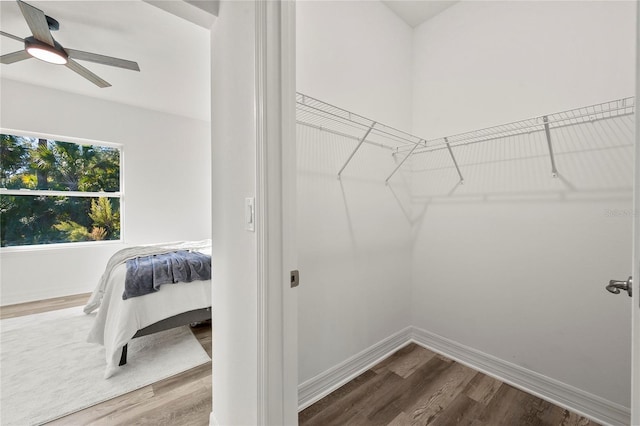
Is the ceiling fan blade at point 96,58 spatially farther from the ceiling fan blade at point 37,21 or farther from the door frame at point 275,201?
the door frame at point 275,201

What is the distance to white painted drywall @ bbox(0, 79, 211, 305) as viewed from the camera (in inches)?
130

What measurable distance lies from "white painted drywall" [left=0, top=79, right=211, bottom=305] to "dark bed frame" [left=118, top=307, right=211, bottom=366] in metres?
2.39

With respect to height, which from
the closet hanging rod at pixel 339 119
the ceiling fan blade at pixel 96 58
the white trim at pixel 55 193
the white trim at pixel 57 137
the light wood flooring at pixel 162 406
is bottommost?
the light wood flooring at pixel 162 406

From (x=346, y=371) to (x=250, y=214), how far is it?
140cm

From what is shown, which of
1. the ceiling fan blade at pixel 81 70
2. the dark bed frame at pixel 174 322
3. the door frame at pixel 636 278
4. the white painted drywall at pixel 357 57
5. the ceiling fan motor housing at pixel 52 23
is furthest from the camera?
the ceiling fan blade at pixel 81 70

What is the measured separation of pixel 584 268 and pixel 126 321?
2.92 m

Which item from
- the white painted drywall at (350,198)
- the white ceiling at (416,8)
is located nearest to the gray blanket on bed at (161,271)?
the white painted drywall at (350,198)

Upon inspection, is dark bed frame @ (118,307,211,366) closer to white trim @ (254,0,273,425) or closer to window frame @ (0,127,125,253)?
white trim @ (254,0,273,425)

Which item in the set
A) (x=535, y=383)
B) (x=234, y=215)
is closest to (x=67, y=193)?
(x=234, y=215)

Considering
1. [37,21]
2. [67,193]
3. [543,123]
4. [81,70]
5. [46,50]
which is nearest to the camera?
[543,123]

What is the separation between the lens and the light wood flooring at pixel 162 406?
148 cm

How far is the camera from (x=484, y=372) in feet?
6.00

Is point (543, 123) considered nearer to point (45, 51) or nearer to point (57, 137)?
point (45, 51)

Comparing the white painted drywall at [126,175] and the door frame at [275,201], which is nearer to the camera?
the door frame at [275,201]
